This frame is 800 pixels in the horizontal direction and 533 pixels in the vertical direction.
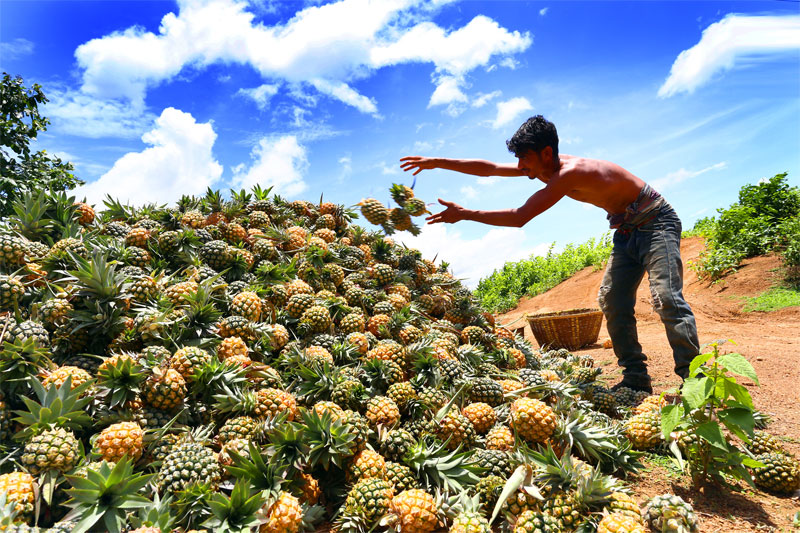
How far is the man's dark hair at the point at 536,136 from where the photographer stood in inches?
187

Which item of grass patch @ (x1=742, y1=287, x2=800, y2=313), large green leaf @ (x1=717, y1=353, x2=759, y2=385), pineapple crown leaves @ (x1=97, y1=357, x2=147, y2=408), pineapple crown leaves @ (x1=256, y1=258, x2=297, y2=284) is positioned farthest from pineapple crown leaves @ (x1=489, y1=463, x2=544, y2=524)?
grass patch @ (x1=742, y1=287, x2=800, y2=313)

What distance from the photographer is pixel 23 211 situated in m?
3.87

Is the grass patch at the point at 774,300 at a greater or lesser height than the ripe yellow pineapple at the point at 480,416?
lesser

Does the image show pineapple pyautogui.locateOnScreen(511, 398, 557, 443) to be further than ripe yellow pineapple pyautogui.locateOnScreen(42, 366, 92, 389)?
Yes

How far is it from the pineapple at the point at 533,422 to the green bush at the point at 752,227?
49.8 ft

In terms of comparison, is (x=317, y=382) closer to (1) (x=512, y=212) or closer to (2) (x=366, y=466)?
(2) (x=366, y=466)

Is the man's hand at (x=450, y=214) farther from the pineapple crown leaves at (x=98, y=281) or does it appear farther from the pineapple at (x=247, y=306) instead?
the pineapple crown leaves at (x=98, y=281)

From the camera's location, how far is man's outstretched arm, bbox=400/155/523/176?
17.5 feet

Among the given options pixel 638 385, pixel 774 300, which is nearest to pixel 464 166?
pixel 638 385

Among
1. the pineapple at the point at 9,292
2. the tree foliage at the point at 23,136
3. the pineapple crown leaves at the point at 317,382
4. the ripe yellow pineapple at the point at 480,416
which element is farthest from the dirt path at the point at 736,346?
the tree foliage at the point at 23,136

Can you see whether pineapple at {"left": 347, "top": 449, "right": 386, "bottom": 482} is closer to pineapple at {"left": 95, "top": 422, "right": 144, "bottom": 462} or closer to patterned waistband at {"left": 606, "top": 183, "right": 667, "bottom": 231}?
pineapple at {"left": 95, "top": 422, "right": 144, "bottom": 462}

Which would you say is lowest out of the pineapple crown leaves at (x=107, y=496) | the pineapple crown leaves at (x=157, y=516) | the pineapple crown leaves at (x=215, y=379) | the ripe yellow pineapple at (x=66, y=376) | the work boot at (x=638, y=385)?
the work boot at (x=638, y=385)

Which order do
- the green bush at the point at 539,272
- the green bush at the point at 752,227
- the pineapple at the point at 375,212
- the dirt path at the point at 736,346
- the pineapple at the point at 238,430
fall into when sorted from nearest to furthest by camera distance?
the pineapple at the point at 238,430 < the dirt path at the point at 736,346 < the pineapple at the point at 375,212 < the green bush at the point at 752,227 < the green bush at the point at 539,272

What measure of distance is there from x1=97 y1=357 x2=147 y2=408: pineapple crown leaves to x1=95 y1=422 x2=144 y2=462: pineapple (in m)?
0.19
